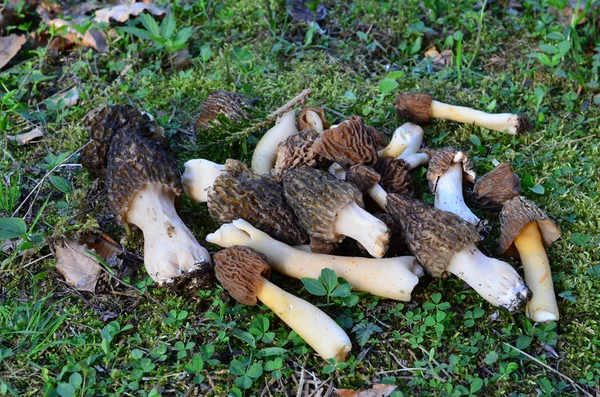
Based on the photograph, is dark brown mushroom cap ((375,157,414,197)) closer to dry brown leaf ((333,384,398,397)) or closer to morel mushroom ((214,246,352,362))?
morel mushroom ((214,246,352,362))

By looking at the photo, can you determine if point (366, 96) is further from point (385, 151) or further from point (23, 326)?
point (23, 326)

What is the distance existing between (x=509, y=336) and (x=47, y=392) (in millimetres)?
2134

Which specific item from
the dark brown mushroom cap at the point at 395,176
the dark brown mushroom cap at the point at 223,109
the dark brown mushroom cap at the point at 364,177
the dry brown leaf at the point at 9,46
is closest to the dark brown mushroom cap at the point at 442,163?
the dark brown mushroom cap at the point at 395,176

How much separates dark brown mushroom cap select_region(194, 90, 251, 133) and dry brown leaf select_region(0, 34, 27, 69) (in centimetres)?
220

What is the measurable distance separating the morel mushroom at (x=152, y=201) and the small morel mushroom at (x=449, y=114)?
1605mm

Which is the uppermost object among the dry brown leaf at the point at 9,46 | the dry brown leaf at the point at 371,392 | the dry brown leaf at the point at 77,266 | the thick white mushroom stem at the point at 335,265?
the thick white mushroom stem at the point at 335,265

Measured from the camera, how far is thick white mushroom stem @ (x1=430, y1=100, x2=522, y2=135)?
13.3 ft

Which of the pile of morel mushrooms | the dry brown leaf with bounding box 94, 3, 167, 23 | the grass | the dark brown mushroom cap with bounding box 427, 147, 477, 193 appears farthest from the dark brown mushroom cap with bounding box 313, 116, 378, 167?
the dry brown leaf with bounding box 94, 3, 167, 23

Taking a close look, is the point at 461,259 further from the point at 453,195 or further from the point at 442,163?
the point at 442,163

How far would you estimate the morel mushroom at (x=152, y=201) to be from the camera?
127 inches

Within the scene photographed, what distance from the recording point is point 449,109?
412 cm

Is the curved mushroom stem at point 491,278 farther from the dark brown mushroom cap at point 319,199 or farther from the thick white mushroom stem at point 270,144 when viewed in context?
the thick white mushroom stem at point 270,144

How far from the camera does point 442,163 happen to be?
3529mm

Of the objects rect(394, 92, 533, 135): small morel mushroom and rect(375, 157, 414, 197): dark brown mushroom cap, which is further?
rect(394, 92, 533, 135): small morel mushroom
